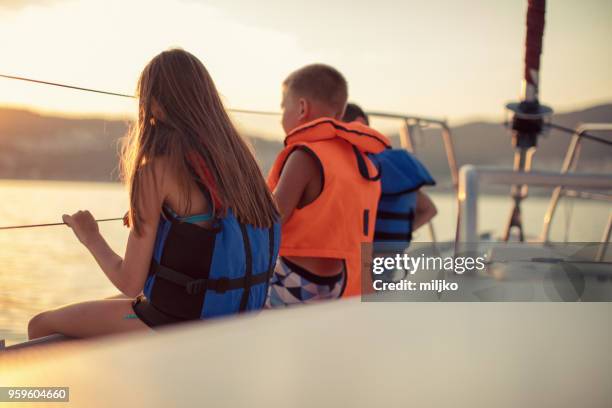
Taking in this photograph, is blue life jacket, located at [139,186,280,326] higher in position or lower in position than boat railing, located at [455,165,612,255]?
lower

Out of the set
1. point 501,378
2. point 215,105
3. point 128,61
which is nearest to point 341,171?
point 215,105

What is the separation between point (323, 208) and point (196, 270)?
594 millimetres

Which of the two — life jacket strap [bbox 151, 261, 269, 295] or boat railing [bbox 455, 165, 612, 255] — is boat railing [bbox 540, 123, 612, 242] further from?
life jacket strap [bbox 151, 261, 269, 295]

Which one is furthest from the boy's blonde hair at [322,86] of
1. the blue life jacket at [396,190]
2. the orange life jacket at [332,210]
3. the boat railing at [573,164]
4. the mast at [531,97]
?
the boat railing at [573,164]

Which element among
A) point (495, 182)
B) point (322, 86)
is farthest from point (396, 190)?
point (495, 182)

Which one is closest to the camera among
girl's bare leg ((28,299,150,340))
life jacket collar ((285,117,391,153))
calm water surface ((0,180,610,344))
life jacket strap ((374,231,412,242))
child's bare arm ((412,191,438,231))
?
girl's bare leg ((28,299,150,340))

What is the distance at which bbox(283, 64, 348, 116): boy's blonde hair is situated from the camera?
7.52 ft

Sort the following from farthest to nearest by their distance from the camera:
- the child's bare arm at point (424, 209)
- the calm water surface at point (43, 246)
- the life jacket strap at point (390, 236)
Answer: the child's bare arm at point (424, 209), the life jacket strap at point (390, 236), the calm water surface at point (43, 246)

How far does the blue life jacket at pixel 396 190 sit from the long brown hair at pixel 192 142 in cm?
77

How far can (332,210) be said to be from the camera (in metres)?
1.92

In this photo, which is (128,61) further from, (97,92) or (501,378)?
(501,378)

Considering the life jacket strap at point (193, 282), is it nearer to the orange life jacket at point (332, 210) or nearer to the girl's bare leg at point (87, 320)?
the girl's bare leg at point (87, 320)

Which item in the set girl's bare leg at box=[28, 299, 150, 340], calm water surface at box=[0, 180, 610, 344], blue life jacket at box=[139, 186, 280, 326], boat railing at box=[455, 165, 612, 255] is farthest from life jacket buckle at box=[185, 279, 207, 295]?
boat railing at box=[455, 165, 612, 255]

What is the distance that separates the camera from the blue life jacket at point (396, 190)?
2.27 m
